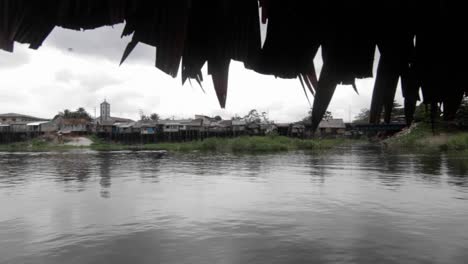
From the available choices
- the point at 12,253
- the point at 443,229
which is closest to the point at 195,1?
the point at 12,253

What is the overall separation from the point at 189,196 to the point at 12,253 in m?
5.36

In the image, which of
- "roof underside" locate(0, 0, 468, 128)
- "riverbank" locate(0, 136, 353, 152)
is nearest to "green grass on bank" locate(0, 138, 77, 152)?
"riverbank" locate(0, 136, 353, 152)

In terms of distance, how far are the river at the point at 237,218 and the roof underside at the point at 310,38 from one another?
6711 millimetres

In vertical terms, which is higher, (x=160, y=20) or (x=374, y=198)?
(x=160, y=20)

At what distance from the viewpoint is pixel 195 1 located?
0.44 m

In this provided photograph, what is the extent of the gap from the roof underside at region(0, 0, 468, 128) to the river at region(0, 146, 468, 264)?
671 cm

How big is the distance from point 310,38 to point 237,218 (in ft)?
30.5

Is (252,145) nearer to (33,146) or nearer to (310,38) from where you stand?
(33,146)

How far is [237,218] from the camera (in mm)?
9508

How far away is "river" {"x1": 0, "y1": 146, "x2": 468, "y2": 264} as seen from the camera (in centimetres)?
713

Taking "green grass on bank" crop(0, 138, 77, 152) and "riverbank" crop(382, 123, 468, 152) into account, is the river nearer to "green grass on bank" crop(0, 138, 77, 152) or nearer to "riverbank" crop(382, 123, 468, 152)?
"riverbank" crop(382, 123, 468, 152)

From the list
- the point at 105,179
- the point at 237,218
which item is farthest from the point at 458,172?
the point at 105,179

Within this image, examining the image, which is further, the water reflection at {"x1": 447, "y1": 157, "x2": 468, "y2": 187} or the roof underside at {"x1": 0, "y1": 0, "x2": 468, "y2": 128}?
the water reflection at {"x1": 447, "y1": 157, "x2": 468, "y2": 187}

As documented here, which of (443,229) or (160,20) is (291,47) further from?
(443,229)
